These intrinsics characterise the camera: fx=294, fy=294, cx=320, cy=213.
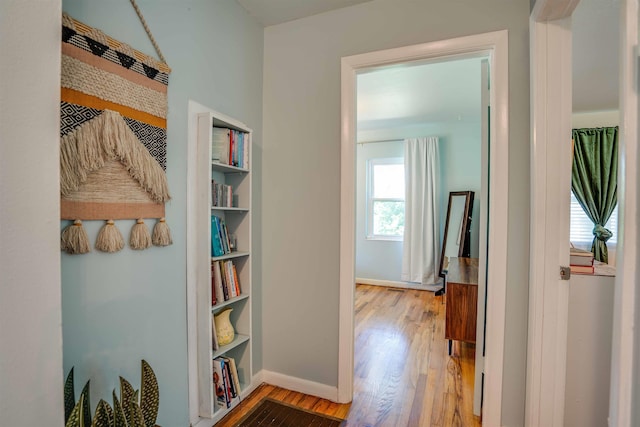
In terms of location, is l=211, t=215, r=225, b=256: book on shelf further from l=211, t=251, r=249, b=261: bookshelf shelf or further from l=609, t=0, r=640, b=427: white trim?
l=609, t=0, r=640, b=427: white trim

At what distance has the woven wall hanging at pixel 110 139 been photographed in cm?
104

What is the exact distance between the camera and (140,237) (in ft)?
4.18

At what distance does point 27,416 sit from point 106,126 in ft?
3.04

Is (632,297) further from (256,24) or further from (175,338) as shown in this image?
(256,24)

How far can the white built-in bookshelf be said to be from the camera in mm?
1541

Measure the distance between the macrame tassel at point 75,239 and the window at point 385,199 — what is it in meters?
4.28

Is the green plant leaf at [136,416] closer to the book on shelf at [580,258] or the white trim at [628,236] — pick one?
the white trim at [628,236]

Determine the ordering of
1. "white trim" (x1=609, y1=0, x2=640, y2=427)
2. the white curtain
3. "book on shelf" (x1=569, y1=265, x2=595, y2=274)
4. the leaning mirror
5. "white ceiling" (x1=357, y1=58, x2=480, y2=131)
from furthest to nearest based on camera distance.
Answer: the white curtain
the leaning mirror
"white ceiling" (x1=357, y1=58, x2=480, y2=131)
"book on shelf" (x1=569, y1=265, x2=595, y2=274)
"white trim" (x1=609, y1=0, x2=640, y2=427)

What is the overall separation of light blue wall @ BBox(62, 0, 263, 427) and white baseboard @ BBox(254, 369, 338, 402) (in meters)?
0.67

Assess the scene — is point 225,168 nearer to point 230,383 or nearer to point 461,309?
point 230,383

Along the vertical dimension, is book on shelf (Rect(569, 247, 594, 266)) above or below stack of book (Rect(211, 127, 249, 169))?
below

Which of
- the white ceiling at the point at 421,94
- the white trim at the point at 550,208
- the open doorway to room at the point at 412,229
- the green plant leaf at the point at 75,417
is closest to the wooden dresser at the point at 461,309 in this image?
the open doorway to room at the point at 412,229

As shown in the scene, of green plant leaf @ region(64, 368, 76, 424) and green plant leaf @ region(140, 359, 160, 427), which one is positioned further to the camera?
green plant leaf @ region(140, 359, 160, 427)

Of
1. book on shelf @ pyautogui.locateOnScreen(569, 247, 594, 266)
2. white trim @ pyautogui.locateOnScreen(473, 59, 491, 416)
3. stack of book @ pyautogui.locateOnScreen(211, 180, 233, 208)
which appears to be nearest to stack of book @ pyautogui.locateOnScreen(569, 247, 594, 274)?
book on shelf @ pyautogui.locateOnScreen(569, 247, 594, 266)
